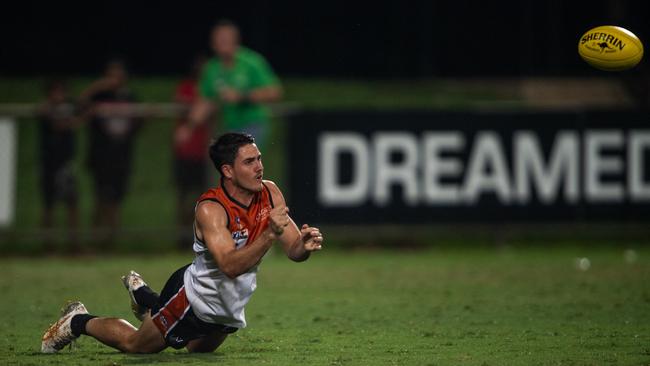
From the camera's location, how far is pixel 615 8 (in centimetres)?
2239

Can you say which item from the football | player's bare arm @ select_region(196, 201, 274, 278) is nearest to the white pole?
player's bare arm @ select_region(196, 201, 274, 278)

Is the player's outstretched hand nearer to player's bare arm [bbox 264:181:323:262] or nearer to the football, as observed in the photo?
player's bare arm [bbox 264:181:323:262]

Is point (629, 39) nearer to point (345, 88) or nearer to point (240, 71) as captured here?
point (240, 71)

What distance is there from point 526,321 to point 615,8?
13.8 meters

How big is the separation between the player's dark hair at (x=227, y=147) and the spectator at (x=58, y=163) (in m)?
7.53

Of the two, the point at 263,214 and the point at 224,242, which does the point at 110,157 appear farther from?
the point at 224,242

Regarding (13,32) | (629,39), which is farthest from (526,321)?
(13,32)

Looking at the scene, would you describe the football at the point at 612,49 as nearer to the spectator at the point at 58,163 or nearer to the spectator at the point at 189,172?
the spectator at the point at 189,172

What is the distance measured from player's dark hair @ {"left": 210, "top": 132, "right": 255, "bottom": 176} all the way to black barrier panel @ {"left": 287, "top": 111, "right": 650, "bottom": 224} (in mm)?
7202

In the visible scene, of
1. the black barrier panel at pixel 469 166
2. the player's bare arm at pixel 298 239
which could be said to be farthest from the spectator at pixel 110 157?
the player's bare arm at pixel 298 239

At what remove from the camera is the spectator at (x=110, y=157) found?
50.8 ft

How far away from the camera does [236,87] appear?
588 inches

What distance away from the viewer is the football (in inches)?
388

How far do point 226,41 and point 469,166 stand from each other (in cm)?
365
